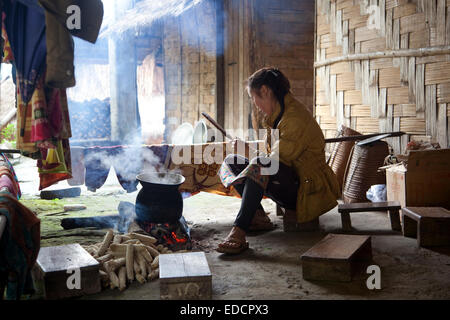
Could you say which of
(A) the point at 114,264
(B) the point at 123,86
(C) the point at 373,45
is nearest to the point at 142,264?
(A) the point at 114,264

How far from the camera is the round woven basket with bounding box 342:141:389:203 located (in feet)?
16.5

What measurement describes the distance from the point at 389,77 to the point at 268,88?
1.88m

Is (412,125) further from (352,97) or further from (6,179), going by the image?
(6,179)

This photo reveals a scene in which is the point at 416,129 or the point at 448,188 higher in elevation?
the point at 416,129

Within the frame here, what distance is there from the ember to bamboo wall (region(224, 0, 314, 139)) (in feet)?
14.5

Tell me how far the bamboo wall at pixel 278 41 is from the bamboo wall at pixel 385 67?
152cm

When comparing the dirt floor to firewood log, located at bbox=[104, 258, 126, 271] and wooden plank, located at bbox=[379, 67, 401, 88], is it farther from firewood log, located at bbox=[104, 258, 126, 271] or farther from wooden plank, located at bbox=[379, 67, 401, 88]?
wooden plank, located at bbox=[379, 67, 401, 88]

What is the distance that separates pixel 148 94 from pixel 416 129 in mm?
12599

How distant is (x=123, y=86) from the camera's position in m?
10.7

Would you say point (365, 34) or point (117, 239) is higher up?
point (365, 34)

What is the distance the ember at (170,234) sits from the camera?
144 inches

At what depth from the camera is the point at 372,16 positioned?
206 inches

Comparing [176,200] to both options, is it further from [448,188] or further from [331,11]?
[331,11]

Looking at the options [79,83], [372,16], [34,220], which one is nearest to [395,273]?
Result: [34,220]
